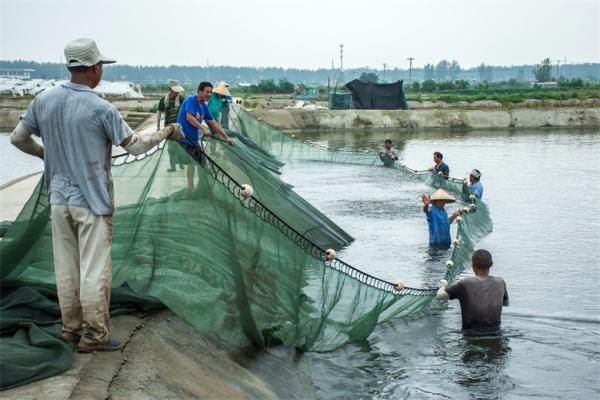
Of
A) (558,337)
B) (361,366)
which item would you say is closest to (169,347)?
(361,366)

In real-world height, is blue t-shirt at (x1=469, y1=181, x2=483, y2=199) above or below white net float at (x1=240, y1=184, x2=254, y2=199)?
below

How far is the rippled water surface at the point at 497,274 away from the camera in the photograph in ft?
22.7

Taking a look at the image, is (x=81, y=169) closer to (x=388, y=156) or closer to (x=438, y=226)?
(x=438, y=226)

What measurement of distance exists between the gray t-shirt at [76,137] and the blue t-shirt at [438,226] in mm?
7536

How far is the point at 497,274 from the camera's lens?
11078mm

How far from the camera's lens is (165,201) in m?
5.93

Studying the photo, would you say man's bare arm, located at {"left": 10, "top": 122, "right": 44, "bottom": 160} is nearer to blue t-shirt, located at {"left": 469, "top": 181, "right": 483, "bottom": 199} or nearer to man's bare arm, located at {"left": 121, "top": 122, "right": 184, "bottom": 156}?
man's bare arm, located at {"left": 121, "top": 122, "right": 184, "bottom": 156}

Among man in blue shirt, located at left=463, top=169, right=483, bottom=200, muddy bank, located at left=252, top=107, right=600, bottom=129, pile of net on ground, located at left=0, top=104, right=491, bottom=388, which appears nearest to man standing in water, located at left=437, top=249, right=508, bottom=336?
pile of net on ground, located at left=0, top=104, right=491, bottom=388

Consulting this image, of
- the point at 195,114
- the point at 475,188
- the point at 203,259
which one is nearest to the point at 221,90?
the point at 195,114

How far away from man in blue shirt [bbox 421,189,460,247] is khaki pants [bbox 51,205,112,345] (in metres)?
7.24

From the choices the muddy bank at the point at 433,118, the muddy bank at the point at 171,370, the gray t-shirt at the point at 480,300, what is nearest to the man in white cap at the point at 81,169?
the muddy bank at the point at 171,370

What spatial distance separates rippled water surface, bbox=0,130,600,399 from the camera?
272 inches

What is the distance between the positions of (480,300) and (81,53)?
15.9 ft

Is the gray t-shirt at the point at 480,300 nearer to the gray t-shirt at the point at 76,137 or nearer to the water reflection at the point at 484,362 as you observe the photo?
the water reflection at the point at 484,362
